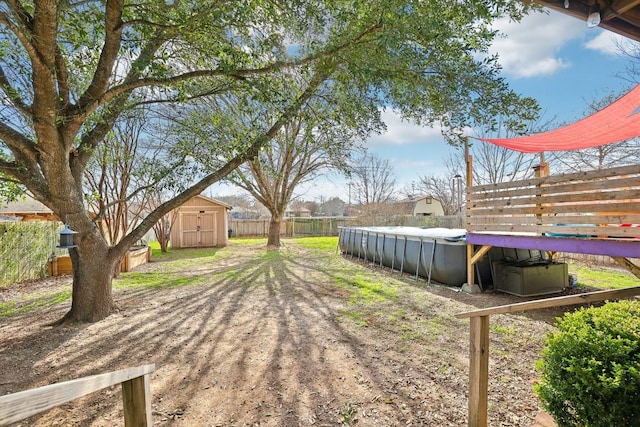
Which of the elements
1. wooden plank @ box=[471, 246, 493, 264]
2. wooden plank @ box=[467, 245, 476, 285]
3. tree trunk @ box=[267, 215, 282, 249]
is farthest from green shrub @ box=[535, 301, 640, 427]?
tree trunk @ box=[267, 215, 282, 249]

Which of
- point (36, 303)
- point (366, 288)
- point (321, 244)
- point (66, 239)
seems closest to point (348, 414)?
point (66, 239)

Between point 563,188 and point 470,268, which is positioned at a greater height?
point 563,188

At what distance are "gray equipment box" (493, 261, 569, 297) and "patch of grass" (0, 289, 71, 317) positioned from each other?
8757mm

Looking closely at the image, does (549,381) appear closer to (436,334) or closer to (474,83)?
(436,334)

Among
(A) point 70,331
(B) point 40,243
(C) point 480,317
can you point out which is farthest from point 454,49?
(B) point 40,243

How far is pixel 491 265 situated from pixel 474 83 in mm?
4841

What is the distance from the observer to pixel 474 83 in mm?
3438

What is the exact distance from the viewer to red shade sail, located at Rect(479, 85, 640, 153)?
4.47 m

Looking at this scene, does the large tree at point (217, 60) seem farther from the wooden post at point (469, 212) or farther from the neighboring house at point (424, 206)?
the neighboring house at point (424, 206)

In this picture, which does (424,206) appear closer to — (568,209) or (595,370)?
(568,209)

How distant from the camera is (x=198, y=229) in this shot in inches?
A: 661

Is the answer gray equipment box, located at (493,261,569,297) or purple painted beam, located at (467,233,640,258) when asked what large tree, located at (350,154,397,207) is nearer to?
gray equipment box, located at (493,261,569,297)

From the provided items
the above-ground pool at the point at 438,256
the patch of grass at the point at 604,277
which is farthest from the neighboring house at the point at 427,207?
the above-ground pool at the point at 438,256

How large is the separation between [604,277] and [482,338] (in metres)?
8.19
